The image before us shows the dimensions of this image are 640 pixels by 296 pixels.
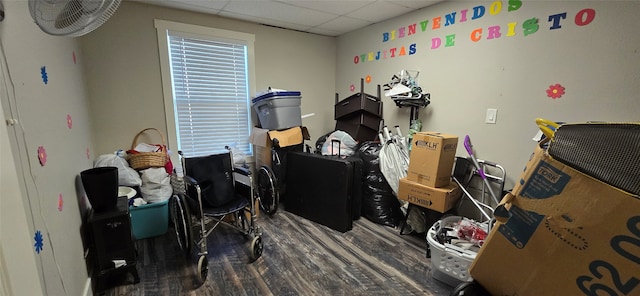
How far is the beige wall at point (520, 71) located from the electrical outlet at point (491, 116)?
1.3 inches

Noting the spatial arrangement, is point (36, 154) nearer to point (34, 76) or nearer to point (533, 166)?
point (34, 76)

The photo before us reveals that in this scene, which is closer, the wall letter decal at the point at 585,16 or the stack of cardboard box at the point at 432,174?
the wall letter decal at the point at 585,16

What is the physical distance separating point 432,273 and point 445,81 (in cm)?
168

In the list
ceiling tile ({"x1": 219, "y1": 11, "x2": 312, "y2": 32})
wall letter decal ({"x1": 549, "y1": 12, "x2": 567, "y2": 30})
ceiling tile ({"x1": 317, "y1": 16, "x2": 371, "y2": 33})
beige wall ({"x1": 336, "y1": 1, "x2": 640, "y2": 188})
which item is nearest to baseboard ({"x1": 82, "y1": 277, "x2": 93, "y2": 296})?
ceiling tile ({"x1": 219, "y1": 11, "x2": 312, "y2": 32})

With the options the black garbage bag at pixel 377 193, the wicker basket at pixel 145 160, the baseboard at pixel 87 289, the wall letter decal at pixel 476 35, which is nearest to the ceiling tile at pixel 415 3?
the wall letter decal at pixel 476 35

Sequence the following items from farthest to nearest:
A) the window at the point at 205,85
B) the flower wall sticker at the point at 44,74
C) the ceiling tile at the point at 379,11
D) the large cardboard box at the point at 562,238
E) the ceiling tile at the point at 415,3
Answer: the window at the point at 205,85 → the ceiling tile at the point at 379,11 → the ceiling tile at the point at 415,3 → the flower wall sticker at the point at 44,74 → the large cardboard box at the point at 562,238

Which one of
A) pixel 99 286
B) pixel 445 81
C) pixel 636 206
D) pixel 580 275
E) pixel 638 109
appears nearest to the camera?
pixel 636 206

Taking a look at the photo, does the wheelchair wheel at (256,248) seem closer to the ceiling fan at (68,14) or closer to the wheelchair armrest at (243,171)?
the wheelchair armrest at (243,171)

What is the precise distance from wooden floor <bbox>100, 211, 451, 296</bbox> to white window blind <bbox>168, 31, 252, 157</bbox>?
1.04m

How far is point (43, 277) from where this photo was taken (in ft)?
3.39

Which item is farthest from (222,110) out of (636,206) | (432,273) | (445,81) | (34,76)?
(636,206)

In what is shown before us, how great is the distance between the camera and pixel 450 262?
171cm

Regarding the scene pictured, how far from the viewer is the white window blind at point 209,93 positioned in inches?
107

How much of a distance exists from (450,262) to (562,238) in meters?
1.09
